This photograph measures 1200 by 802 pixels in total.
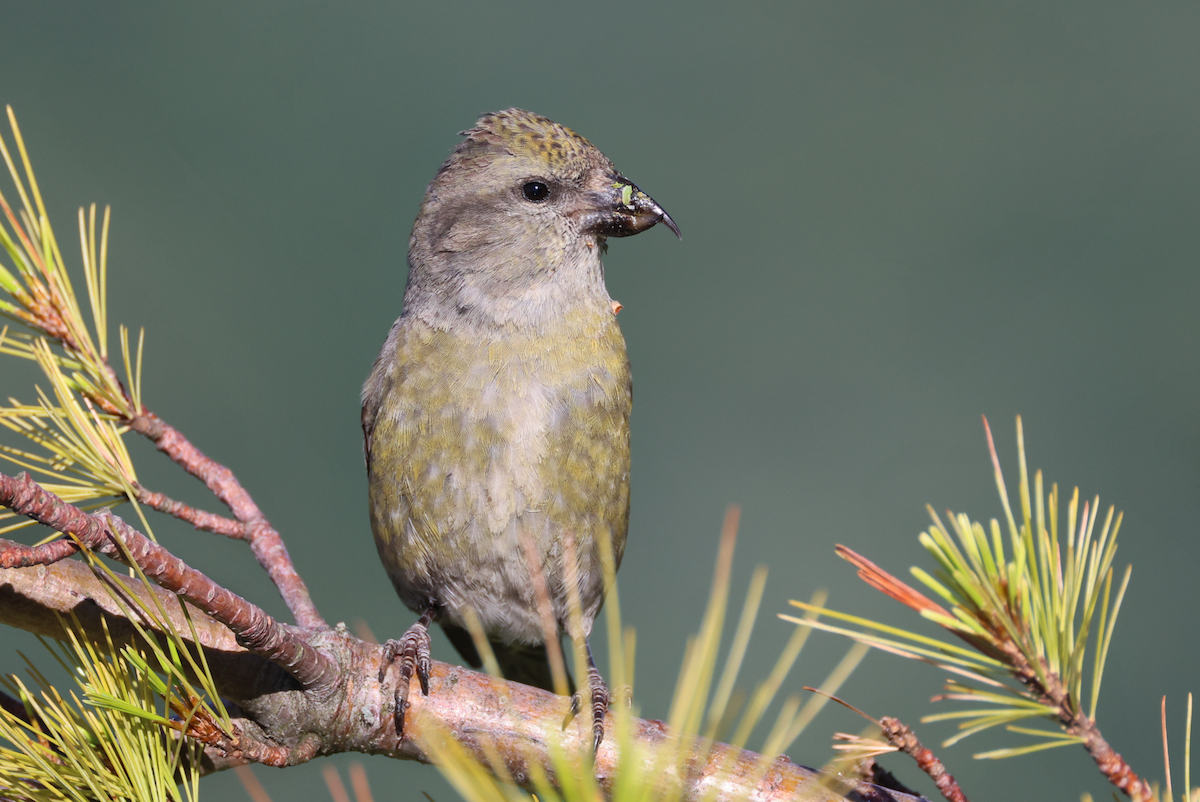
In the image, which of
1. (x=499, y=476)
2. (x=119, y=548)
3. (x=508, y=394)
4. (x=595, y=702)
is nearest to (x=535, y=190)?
(x=508, y=394)

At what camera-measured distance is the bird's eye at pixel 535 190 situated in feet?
5.92

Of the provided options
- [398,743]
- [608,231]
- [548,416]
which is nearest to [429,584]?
[548,416]

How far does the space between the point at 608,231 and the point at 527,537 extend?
0.60m

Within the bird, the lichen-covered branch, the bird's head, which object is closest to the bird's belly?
the bird

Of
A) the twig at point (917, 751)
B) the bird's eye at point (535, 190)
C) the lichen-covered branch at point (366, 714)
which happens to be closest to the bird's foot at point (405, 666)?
the lichen-covered branch at point (366, 714)

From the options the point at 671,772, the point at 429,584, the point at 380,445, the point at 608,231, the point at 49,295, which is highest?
the point at 608,231

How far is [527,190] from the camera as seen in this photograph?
71.1 inches

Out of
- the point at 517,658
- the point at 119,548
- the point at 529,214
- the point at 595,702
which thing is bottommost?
the point at 517,658

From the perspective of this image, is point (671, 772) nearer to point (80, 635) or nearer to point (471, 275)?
point (80, 635)

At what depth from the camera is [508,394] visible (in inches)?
65.1

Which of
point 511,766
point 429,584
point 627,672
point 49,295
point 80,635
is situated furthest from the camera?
point 429,584

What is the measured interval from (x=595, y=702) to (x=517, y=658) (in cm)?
65

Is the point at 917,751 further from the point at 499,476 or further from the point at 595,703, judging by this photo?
the point at 499,476

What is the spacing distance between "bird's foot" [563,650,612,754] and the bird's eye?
868 millimetres
